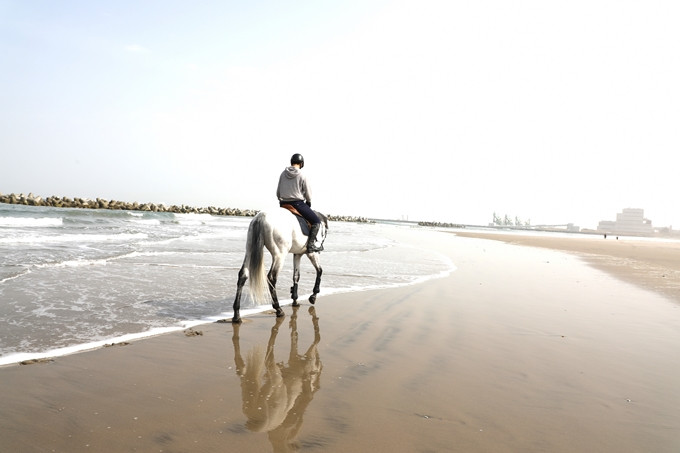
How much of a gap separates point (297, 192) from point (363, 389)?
4.34 metres

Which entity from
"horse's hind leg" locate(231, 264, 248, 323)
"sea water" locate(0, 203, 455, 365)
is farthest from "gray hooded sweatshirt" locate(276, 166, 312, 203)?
"sea water" locate(0, 203, 455, 365)

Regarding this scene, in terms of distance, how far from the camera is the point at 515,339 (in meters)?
4.98

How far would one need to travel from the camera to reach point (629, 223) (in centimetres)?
14425

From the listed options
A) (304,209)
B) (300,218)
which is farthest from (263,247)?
(304,209)

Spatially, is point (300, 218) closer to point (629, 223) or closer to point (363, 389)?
point (363, 389)

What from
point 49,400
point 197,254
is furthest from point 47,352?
point 197,254

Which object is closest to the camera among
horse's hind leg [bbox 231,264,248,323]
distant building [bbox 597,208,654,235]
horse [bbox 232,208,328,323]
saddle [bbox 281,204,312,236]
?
horse's hind leg [bbox 231,264,248,323]

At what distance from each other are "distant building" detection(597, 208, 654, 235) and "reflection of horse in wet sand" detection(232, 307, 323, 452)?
550ft

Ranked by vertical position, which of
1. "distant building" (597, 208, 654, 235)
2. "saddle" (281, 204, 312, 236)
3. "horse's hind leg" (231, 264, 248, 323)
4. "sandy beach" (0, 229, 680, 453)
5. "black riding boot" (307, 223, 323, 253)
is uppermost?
"distant building" (597, 208, 654, 235)

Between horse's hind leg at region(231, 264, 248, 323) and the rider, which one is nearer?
horse's hind leg at region(231, 264, 248, 323)

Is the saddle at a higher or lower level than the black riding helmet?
lower

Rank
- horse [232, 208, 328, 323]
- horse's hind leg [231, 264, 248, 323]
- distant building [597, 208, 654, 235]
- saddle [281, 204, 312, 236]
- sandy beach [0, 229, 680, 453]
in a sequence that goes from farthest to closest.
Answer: distant building [597, 208, 654, 235] < saddle [281, 204, 312, 236] < horse [232, 208, 328, 323] < horse's hind leg [231, 264, 248, 323] < sandy beach [0, 229, 680, 453]

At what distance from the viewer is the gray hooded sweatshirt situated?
696 centimetres

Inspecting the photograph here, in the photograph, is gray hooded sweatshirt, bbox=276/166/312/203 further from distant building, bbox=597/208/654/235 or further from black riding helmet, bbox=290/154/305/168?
distant building, bbox=597/208/654/235
